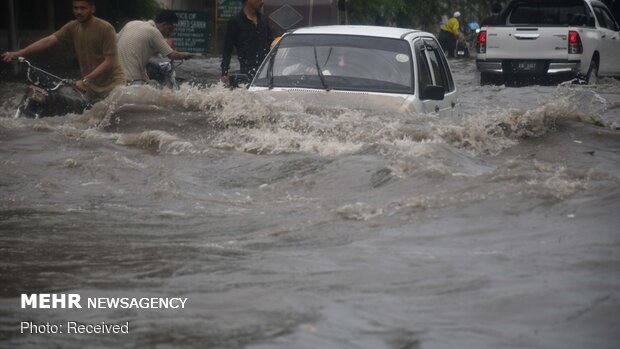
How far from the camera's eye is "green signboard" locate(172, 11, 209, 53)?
25109 mm

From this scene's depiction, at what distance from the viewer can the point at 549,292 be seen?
19.5 ft

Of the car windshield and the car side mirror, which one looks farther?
the car windshield

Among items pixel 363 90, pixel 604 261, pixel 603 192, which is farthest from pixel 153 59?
pixel 604 261

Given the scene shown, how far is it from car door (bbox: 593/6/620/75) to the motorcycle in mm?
12022

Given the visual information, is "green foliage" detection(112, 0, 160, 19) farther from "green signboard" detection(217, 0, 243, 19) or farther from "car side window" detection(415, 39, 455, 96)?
"car side window" detection(415, 39, 455, 96)

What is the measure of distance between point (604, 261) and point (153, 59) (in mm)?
7535

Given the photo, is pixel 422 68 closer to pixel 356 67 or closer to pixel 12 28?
pixel 356 67

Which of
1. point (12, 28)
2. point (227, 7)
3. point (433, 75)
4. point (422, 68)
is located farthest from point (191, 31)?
point (422, 68)

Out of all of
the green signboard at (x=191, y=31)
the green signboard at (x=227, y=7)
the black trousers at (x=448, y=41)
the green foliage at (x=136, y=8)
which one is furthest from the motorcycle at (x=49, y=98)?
the black trousers at (x=448, y=41)

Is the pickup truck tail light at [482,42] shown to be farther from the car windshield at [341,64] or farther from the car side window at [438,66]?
the car windshield at [341,64]

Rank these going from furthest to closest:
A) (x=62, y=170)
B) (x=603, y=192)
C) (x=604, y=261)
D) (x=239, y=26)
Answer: (x=239, y=26) < (x=62, y=170) < (x=603, y=192) < (x=604, y=261)

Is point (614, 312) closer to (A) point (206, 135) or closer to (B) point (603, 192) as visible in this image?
(B) point (603, 192)

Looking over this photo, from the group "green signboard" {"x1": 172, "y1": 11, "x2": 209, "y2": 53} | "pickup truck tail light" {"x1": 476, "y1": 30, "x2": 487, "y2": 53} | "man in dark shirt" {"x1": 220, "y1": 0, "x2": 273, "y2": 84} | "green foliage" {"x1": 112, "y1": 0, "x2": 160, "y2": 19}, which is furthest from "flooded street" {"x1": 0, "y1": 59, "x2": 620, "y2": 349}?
"green foliage" {"x1": 112, "y1": 0, "x2": 160, "y2": 19}

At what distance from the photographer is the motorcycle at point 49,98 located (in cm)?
1119
